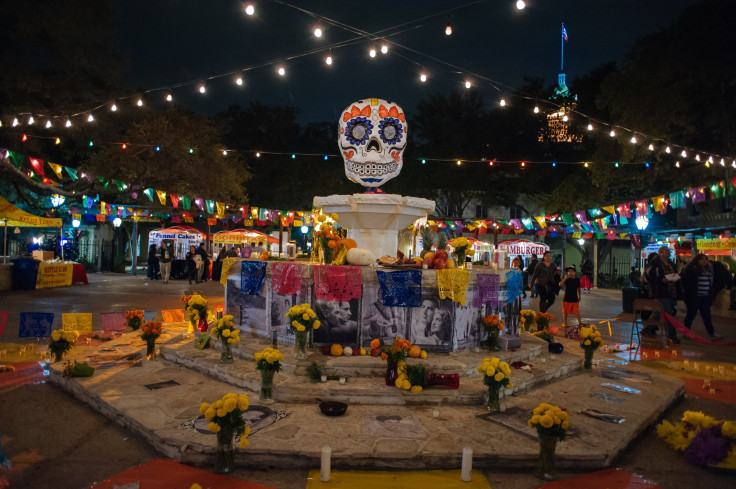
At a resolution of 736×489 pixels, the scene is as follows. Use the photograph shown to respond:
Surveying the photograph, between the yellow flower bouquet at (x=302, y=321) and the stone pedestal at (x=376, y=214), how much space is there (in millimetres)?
3166

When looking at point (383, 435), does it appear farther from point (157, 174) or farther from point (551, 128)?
point (551, 128)

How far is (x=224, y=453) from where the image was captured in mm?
4297

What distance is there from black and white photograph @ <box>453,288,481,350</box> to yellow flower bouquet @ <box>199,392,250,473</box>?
13.4 feet

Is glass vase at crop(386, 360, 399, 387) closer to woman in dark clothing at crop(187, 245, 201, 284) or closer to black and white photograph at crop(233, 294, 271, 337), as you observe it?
black and white photograph at crop(233, 294, 271, 337)

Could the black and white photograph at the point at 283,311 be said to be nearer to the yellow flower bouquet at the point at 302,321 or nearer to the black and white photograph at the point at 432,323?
the yellow flower bouquet at the point at 302,321

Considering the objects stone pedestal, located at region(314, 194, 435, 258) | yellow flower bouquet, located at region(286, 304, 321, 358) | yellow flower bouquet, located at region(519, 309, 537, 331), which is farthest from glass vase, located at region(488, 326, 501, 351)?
yellow flower bouquet, located at region(286, 304, 321, 358)

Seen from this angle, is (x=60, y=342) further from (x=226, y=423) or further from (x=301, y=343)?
(x=226, y=423)

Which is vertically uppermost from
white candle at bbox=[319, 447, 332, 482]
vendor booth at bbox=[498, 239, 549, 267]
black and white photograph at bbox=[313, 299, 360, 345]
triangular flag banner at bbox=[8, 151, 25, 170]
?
triangular flag banner at bbox=[8, 151, 25, 170]

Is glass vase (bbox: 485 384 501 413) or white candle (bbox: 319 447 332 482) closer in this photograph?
white candle (bbox: 319 447 332 482)

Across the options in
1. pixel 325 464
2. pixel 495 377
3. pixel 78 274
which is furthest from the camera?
pixel 78 274

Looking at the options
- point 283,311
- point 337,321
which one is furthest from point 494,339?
point 283,311

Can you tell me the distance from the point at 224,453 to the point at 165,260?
20139 millimetres

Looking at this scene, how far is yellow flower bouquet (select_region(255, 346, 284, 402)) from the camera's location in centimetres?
541

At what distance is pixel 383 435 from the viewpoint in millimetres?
4918
